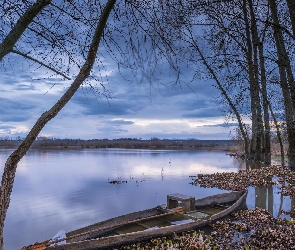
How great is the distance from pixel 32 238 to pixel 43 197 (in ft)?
32.2

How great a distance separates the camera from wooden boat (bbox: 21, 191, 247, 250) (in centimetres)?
882

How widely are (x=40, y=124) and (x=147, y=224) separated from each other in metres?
8.64

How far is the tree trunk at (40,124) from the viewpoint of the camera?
4543mm

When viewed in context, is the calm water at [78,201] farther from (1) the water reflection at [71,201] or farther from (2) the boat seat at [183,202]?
(2) the boat seat at [183,202]

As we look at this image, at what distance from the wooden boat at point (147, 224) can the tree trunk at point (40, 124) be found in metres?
3.97

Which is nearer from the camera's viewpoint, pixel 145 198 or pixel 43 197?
pixel 145 198

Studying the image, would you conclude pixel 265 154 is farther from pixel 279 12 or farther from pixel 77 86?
pixel 77 86

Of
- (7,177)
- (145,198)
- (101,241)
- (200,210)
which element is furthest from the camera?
(145,198)

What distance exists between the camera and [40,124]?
465 cm

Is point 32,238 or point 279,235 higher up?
point 279,235

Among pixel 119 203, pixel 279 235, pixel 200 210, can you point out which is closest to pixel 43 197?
pixel 119 203

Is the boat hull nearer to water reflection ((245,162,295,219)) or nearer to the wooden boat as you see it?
the wooden boat

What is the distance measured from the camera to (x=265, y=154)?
3247 centimetres

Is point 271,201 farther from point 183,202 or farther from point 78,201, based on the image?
point 78,201
